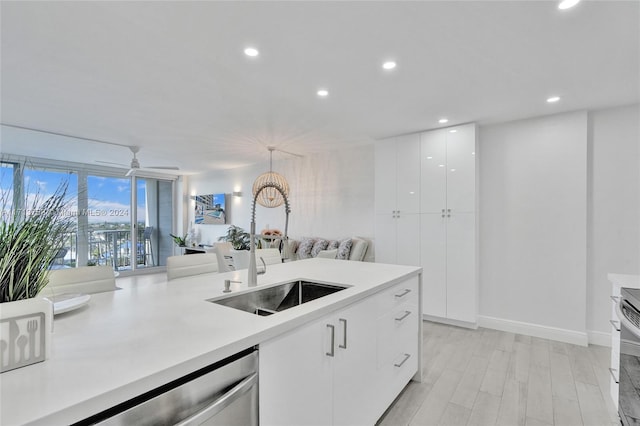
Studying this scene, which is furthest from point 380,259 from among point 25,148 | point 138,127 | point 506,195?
point 25,148

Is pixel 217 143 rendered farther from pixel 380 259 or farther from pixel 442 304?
pixel 442 304

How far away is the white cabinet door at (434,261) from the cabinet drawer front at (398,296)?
1603 millimetres

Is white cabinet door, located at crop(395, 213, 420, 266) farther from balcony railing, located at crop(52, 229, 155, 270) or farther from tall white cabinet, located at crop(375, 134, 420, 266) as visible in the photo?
balcony railing, located at crop(52, 229, 155, 270)

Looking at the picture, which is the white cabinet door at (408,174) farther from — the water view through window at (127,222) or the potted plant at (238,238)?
the water view through window at (127,222)

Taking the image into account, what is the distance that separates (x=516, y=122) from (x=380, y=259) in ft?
7.81

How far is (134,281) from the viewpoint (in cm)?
624

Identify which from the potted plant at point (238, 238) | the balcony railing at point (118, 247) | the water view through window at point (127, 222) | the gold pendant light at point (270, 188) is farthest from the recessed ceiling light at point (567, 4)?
the balcony railing at point (118, 247)

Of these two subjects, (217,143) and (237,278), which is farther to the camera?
(217,143)

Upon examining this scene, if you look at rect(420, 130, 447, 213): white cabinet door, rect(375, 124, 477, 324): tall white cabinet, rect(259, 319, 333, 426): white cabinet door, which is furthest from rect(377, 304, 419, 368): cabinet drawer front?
rect(420, 130, 447, 213): white cabinet door

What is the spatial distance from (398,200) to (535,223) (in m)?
1.57

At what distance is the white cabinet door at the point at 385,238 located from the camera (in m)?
4.16

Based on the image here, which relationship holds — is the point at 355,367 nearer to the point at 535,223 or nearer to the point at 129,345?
the point at 129,345

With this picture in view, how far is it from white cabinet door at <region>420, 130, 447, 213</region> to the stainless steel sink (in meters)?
2.45

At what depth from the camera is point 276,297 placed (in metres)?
1.81
